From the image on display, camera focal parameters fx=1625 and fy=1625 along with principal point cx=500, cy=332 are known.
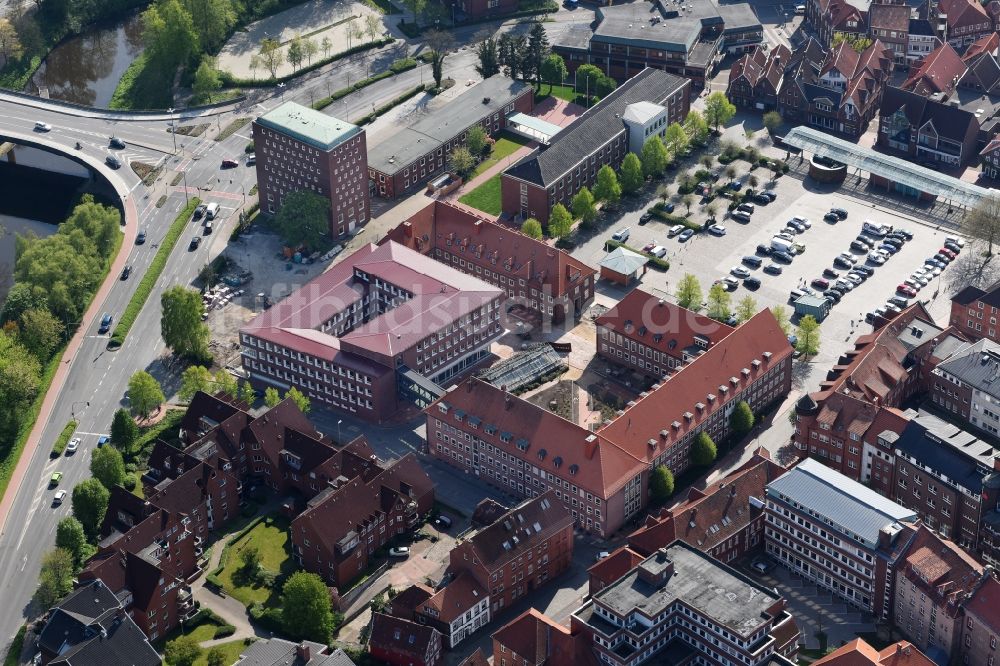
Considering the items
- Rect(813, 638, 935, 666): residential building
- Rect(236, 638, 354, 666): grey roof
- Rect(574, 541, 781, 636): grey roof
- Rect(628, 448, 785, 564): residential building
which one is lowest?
Rect(236, 638, 354, 666): grey roof

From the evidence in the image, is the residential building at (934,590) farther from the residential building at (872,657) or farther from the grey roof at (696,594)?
the grey roof at (696,594)

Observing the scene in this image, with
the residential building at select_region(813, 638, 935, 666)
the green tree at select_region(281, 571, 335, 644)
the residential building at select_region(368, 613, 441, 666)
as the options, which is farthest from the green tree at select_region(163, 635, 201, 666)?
the residential building at select_region(813, 638, 935, 666)

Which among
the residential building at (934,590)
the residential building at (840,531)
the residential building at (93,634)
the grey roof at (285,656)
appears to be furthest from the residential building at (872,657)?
the residential building at (93,634)

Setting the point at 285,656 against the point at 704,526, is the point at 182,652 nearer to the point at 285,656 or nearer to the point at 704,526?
the point at 285,656

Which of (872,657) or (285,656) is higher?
(872,657)

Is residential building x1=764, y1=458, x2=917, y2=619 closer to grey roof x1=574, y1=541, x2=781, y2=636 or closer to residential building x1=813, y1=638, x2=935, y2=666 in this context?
residential building x1=813, y1=638, x2=935, y2=666

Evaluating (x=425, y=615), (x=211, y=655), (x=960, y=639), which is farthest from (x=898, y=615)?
(x=211, y=655)

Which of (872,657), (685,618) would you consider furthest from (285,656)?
(872,657)

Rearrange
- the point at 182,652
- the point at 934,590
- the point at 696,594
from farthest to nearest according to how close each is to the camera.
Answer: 1. the point at 182,652
2. the point at 934,590
3. the point at 696,594
